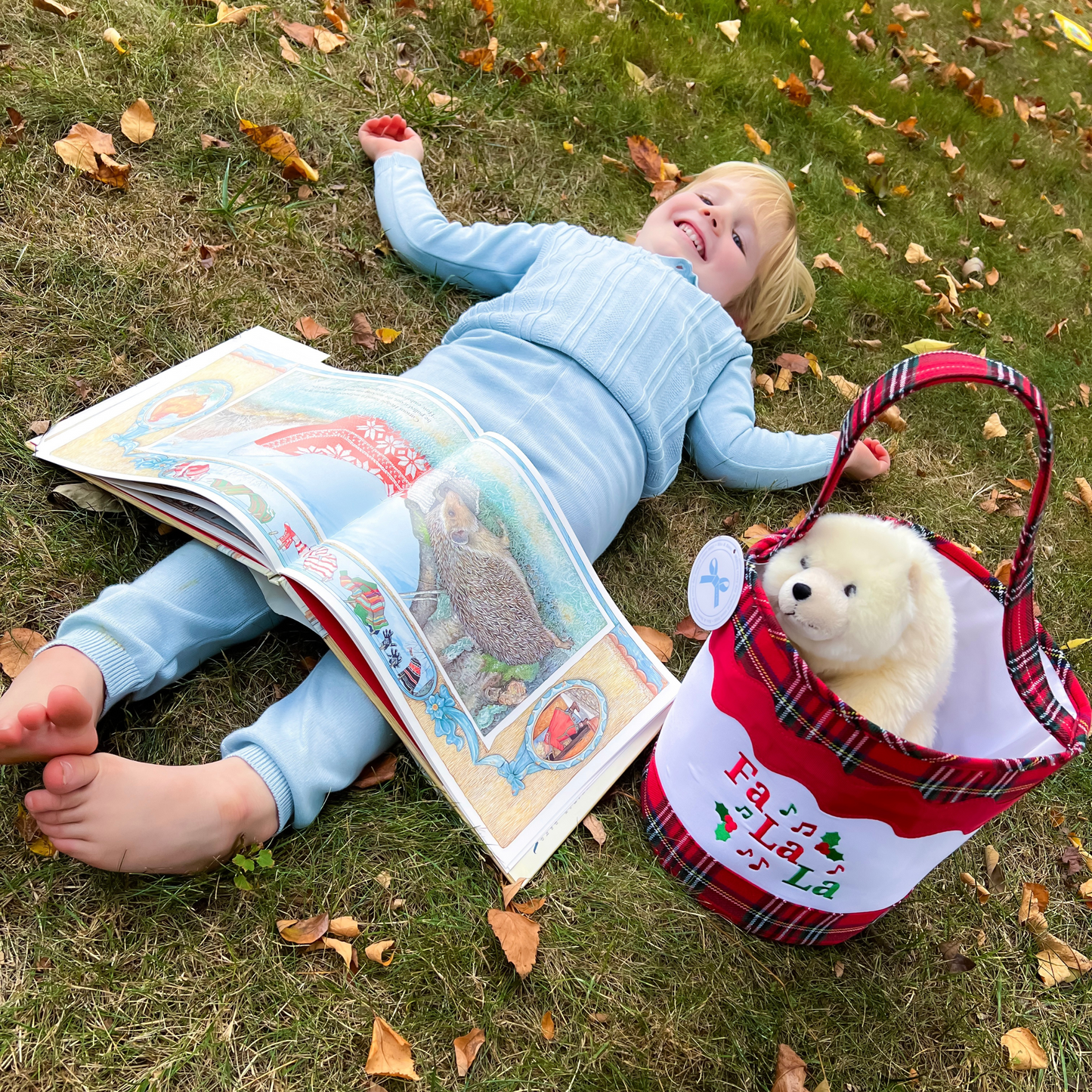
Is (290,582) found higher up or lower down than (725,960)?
higher up

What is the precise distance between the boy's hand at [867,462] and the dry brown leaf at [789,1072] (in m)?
1.48

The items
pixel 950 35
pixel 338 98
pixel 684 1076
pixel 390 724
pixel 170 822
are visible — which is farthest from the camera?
pixel 950 35

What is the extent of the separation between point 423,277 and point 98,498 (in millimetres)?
1125

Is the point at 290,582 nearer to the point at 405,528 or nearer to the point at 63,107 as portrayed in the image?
the point at 405,528

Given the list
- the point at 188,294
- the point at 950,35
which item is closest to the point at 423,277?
the point at 188,294

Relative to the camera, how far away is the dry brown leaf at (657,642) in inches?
73.7

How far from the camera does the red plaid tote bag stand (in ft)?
3.71

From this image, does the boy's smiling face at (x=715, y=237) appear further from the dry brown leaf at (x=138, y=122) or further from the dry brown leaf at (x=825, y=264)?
the dry brown leaf at (x=138, y=122)

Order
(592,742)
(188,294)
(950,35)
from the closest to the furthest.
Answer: (592,742)
(188,294)
(950,35)

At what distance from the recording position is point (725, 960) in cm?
145

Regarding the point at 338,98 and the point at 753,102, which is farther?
the point at 753,102

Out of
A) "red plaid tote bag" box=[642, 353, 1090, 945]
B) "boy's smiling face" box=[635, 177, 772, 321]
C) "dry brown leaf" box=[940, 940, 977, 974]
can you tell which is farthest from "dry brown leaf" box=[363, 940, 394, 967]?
"boy's smiling face" box=[635, 177, 772, 321]

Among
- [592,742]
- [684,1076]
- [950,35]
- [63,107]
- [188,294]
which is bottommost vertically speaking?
[684,1076]

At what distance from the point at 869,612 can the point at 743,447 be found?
39.7 inches
